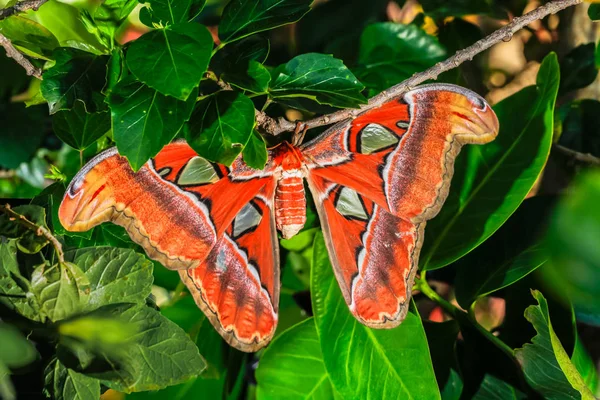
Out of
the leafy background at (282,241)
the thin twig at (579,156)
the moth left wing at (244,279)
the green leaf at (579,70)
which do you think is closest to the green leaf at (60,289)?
the leafy background at (282,241)

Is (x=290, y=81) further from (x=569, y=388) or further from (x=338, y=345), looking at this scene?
(x=569, y=388)

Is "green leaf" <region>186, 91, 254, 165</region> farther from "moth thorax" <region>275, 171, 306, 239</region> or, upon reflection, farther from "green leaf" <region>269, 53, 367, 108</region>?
"moth thorax" <region>275, 171, 306, 239</region>

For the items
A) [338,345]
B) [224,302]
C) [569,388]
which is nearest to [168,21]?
[224,302]

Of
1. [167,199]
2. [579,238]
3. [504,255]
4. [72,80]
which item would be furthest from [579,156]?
[579,238]

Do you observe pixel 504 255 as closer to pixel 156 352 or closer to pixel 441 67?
pixel 441 67

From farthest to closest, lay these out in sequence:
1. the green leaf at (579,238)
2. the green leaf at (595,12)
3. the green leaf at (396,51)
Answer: the green leaf at (396,51) < the green leaf at (595,12) < the green leaf at (579,238)

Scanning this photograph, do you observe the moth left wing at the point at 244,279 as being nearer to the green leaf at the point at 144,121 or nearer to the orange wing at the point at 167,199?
the orange wing at the point at 167,199
